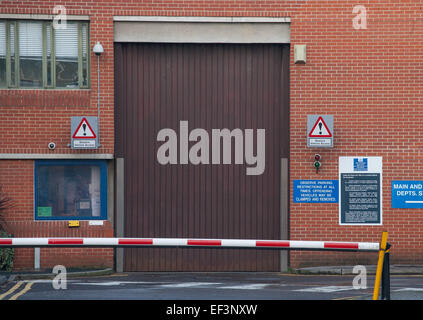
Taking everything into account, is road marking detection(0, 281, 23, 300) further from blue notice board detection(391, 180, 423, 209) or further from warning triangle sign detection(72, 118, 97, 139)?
blue notice board detection(391, 180, 423, 209)

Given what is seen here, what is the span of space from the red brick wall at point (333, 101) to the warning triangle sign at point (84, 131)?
0.95 feet

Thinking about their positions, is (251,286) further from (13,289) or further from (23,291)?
(13,289)

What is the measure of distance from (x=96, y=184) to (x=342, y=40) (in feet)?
21.0

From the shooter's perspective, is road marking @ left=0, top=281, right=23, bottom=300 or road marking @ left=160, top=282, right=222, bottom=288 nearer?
road marking @ left=0, top=281, right=23, bottom=300

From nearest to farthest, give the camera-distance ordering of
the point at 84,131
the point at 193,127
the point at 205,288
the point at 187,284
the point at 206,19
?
the point at 205,288, the point at 187,284, the point at 84,131, the point at 206,19, the point at 193,127

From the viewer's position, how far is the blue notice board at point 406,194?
1778cm

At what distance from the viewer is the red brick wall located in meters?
17.6

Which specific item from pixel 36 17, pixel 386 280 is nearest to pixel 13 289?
pixel 36 17

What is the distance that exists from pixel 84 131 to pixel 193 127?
245cm

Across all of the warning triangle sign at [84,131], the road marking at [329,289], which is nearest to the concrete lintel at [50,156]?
the warning triangle sign at [84,131]

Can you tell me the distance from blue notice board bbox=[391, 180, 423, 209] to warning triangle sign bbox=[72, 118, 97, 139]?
6818 mm

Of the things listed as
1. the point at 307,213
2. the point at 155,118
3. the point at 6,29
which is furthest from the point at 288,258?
the point at 6,29

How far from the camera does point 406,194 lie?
58.3ft

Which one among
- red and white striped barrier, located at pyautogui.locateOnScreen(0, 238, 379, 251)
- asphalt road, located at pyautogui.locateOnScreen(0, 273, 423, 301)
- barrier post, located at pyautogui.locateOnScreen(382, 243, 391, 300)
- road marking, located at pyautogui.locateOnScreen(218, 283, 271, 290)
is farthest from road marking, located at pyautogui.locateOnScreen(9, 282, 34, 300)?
barrier post, located at pyautogui.locateOnScreen(382, 243, 391, 300)
